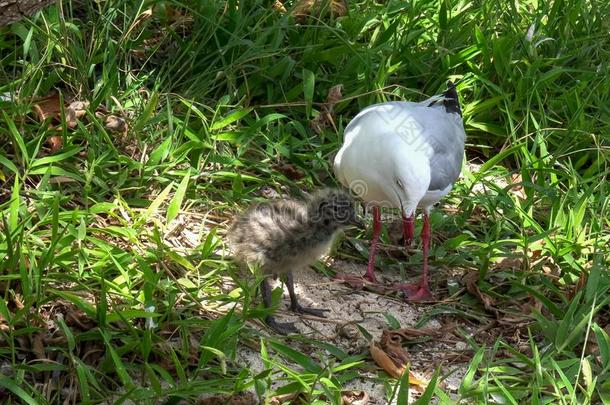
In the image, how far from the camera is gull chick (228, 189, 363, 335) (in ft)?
17.5

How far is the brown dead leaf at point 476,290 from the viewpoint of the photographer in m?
5.80

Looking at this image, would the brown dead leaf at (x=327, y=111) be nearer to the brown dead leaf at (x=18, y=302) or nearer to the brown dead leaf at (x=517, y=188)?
the brown dead leaf at (x=517, y=188)

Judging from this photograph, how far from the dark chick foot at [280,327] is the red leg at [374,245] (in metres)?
0.88

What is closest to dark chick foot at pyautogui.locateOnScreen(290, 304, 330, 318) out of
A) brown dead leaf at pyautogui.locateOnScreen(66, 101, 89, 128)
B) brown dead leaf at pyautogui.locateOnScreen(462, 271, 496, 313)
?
brown dead leaf at pyautogui.locateOnScreen(462, 271, 496, 313)

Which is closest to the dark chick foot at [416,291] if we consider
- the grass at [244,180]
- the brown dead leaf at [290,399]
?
the grass at [244,180]

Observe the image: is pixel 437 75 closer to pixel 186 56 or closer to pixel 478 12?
pixel 478 12

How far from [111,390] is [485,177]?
334 cm

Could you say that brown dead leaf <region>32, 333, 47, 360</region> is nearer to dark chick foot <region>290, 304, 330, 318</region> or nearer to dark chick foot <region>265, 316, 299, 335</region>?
dark chick foot <region>265, 316, 299, 335</region>

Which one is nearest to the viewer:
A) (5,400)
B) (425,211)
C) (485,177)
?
(5,400)

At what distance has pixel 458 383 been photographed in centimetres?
512

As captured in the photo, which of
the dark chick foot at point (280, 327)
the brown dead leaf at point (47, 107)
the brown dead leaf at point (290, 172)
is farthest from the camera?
the brown dead leaf at point (290, 172)

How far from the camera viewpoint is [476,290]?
19.2 ft

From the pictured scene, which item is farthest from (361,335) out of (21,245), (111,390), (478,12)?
(478,12)

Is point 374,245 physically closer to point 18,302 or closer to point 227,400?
point 227,400
